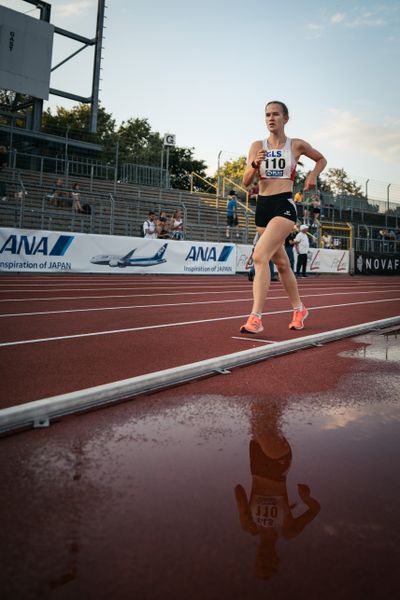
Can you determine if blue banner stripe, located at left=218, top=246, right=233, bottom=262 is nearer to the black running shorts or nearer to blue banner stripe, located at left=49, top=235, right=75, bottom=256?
blue banner stripe, located at left=49, top=235, right=75, bottom=256

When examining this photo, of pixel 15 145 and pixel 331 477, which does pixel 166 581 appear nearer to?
pixel 331 477

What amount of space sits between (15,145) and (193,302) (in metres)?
26.0

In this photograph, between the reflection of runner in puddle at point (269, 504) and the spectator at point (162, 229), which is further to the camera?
the spectator at point (162, 229)

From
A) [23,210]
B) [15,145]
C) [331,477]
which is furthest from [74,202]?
[331,477]

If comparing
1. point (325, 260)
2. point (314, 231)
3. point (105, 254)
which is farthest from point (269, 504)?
point (314, 231)

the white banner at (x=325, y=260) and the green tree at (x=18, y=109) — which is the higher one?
the green tree at (x=18, y=109)

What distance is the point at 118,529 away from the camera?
1.36 meters

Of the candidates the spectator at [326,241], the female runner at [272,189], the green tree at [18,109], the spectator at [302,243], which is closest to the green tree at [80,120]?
the green tree at [18,109]

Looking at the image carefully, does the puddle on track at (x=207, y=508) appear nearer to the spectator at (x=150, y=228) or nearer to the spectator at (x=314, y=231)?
the spectator at (x=150, y=228)

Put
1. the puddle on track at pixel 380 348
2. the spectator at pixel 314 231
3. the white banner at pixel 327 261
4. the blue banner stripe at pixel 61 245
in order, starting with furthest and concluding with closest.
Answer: the spectator at pixel 314 231
the white banner at pixel 327 261
the blue banner stripe at pixel 61 245
the puddle on track at pixel 380 348

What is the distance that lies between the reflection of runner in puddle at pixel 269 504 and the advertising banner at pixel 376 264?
2503 centimetres

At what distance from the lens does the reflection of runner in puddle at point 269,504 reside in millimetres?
1289

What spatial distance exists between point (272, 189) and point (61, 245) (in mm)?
10863

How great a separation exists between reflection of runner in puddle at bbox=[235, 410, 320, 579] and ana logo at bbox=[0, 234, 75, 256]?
12.8 m
